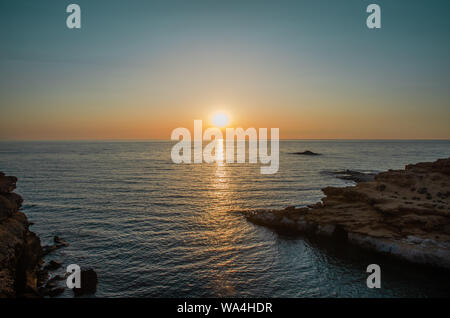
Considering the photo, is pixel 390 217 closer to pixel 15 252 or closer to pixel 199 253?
pixel 199 253

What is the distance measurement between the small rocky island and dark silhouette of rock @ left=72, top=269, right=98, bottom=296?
69.1ft

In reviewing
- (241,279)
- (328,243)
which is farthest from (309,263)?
(241,279)

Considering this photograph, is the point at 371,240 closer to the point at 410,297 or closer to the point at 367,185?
the point at 410,297

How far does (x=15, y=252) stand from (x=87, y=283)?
23.3ft

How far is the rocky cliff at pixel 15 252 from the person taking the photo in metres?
18.2

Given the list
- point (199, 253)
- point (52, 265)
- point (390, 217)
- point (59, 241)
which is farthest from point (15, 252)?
point (390, 217)

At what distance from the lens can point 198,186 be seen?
62.1 metres

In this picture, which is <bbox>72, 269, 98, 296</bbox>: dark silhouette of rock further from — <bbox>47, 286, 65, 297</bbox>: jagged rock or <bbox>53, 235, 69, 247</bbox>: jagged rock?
<bbox>53, 235, 69, 247</bbox>: jagged rock

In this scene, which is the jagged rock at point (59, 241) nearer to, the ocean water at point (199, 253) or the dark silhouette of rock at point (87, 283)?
the ocean water at point (199, 253)

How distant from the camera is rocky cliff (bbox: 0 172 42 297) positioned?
18.2 meters

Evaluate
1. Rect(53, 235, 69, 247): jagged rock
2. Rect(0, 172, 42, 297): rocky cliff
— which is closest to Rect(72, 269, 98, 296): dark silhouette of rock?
Rect(0, 172, 42, 297): rocky cliff

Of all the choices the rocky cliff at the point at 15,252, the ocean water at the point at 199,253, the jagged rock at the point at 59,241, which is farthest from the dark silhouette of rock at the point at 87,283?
the jagged rock at the point at 59,241

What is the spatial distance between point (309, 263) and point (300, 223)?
8143mm

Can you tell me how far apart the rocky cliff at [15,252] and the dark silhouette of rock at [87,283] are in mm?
2955
